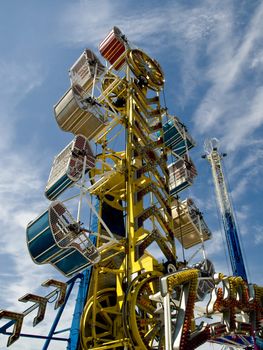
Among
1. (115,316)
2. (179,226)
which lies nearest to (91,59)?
(179,226)

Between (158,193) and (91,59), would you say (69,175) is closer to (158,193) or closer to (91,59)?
(158,193)

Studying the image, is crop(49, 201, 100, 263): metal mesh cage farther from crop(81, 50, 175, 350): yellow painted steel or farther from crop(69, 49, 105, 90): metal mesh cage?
crop(69, 49, 105, 90): metal mesh cage

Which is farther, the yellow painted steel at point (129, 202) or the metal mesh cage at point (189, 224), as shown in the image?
the metal mesh cage at point (189, 224)

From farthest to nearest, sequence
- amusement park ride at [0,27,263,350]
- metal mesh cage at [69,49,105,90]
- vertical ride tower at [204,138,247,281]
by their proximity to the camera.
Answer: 1. vertical ride tower at [204,138,247,281]
2. metal mesh cage at [69,49,105,90]
3. amusement park ride at [0,27,263,350]

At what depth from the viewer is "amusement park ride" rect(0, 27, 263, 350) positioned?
16484 mm

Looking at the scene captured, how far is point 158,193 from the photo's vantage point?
85.9 ft

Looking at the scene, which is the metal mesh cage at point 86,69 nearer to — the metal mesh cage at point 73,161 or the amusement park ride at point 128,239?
the amusement park ride at point 128,239

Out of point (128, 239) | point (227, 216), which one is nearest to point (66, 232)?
point (128, 239)

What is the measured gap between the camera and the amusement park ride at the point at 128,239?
1648 centimetres

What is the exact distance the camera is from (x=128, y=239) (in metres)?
22.6

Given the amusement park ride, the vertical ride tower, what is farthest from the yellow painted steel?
the vertical ride tower

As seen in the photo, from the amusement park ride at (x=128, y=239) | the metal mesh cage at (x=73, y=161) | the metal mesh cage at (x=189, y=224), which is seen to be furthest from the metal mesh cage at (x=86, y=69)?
the metal mesh cage at (x=189, y=224)

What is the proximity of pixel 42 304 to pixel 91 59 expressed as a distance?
19.3 metres

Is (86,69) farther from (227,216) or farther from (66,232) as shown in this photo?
(227,216)
